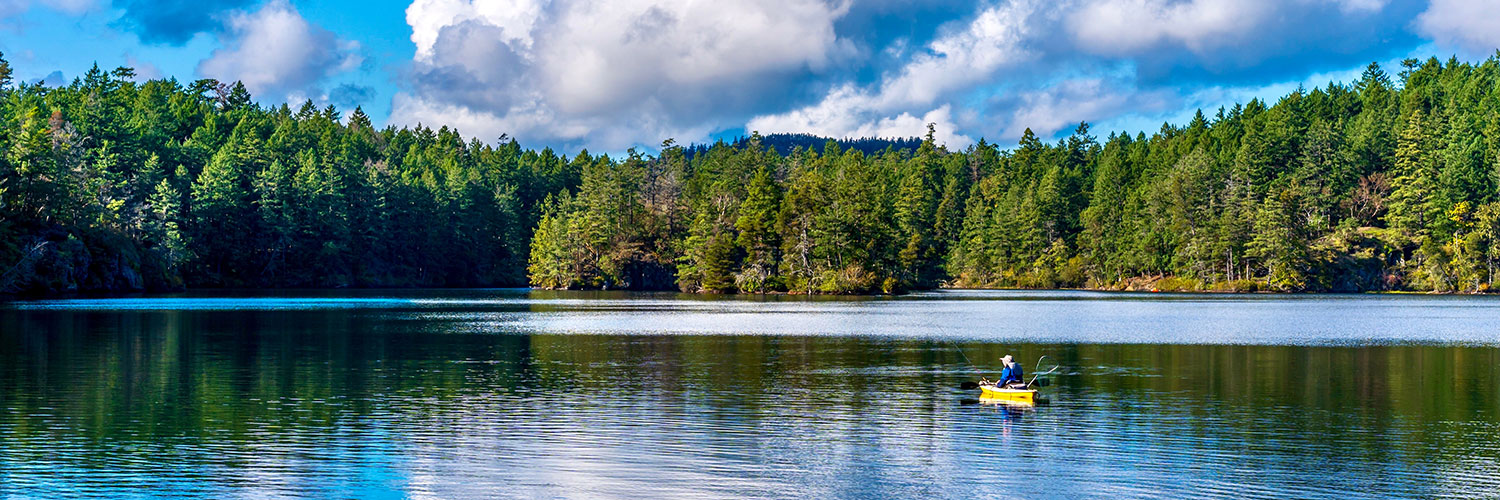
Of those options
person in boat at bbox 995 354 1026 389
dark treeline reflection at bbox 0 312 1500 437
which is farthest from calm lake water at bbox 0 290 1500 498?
person in boat at bbox 995 354 1026 389

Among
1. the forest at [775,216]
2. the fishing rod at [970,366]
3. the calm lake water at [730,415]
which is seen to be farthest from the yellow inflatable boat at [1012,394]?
the forest at [775,216]

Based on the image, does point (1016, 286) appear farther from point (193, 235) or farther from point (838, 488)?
point (838, 488)

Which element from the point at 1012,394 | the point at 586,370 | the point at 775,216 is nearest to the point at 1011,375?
the point at 1012,394

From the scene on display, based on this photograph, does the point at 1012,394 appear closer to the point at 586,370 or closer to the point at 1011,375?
the point at 1011,375

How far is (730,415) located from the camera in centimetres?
3014

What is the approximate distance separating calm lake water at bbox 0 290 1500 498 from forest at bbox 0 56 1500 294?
67.6m

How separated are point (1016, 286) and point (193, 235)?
111m

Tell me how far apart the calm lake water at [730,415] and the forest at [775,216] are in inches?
2661

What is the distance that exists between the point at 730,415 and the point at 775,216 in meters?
100

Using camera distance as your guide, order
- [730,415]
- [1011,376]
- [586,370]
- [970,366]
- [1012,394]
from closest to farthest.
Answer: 1. [730,415]
2. [1012,394]
3. [1011,376]
4. [586,370]
5. [970,366]

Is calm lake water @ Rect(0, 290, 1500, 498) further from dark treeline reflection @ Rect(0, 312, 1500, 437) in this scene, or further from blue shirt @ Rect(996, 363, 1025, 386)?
blue shirt @ Rect(996, 363, 1025, 386)

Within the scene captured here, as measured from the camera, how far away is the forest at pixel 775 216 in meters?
127

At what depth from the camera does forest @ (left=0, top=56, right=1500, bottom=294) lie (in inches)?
5012

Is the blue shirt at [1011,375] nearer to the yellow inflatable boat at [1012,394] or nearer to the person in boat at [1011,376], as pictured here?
the person in boat at [1011,376]
